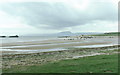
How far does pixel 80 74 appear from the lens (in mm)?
11672

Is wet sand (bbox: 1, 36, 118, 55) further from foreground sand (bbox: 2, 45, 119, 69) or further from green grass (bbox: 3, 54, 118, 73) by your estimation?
green grass (bbox: 3, 54, 118, 73)

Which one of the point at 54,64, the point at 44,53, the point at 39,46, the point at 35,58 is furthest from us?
the point at 39,46

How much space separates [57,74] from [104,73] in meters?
3.59

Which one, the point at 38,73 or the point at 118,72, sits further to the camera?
the point at 38,73

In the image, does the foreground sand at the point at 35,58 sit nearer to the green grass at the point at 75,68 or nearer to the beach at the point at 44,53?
the beach at the point at 44,53

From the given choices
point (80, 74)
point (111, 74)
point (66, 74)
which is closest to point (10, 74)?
point (66, 74)

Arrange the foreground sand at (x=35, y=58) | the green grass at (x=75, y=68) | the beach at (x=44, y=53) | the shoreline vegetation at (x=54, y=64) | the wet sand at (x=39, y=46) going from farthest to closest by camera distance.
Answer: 1. the wet sand at (x=39, y=46)
2. the beach at (x=44, y=53)
3. the foreground sand at (x=35, y=58)
4. the shoreline vegetation at (x=54, y=64)
5. the green grass at (x=75, y=68)

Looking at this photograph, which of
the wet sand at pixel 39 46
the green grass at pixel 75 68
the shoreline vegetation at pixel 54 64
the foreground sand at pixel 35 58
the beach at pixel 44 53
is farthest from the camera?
the wet sand at pixel 39 46

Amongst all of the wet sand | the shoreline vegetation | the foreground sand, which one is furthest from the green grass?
the wet sand

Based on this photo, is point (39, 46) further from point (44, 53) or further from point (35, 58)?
point (35, 58)

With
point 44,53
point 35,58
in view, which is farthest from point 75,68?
point 44,53

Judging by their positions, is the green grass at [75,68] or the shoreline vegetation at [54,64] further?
the shoreline vegetation at [54,64]

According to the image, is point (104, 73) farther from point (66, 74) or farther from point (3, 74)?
point (3, 74)

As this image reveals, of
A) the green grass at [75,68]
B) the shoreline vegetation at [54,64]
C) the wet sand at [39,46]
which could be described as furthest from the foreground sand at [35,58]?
the wet sand at [39,46]
